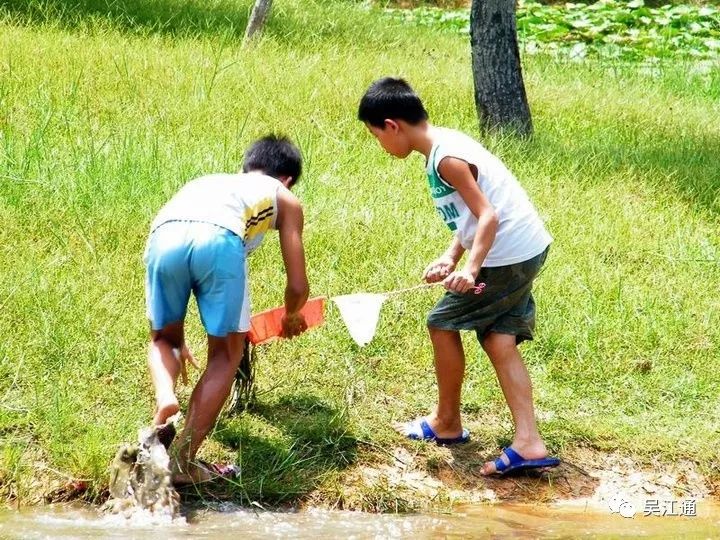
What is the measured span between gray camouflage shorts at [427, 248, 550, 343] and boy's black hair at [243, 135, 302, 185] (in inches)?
30.1

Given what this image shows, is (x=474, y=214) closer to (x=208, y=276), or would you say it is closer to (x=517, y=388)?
(x=517, y=388)

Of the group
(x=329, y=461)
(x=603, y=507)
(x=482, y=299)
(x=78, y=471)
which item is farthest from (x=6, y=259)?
(x=603, y=507)

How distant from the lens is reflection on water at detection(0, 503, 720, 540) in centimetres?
361

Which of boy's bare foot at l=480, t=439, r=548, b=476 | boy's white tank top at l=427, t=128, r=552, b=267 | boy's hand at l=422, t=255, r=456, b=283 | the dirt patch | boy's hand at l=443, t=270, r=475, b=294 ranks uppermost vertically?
boy's white tank top at l=427, t=128, r=552, b=267

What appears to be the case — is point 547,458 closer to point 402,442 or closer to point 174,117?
point 402,442

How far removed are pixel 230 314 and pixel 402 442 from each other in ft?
3.30

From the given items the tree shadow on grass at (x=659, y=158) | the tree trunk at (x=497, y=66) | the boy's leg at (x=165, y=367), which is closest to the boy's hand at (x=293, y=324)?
the boy's leg at (x=165, y=367)

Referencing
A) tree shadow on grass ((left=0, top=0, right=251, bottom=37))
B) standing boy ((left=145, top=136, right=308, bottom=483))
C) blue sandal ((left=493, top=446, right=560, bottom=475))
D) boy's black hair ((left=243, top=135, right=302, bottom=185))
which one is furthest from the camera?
tree shadow on grass ((left=0, top=0, right=251, bottom=37))

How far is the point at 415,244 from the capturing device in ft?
19.0

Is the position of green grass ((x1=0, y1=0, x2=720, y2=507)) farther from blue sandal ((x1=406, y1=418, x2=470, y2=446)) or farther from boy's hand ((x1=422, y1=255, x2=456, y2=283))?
boy's hand ((x1=422, y1=255, x2=456, y2=283))

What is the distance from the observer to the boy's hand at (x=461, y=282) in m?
3.84

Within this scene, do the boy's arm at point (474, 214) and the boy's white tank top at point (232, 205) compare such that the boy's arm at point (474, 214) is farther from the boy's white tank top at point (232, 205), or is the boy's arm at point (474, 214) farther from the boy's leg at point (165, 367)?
the boy's leg at point (165, 367)

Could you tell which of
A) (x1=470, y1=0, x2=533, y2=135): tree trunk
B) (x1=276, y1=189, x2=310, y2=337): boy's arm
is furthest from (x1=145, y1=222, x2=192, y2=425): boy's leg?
(x1=470, y1=0, x2=533, y2=135): tree trunk

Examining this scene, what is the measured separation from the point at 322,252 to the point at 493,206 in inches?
68.3
